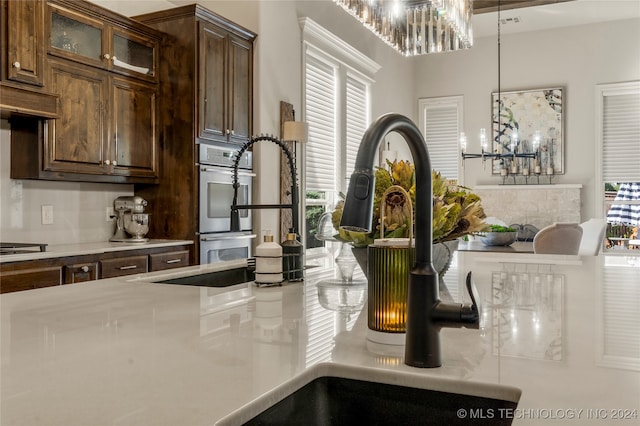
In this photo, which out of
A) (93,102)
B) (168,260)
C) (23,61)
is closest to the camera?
(23,61)

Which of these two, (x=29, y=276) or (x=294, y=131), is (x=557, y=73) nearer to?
(x=294, y=131)

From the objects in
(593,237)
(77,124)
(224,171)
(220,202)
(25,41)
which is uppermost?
(25,41)

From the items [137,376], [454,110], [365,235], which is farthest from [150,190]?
[454,110]

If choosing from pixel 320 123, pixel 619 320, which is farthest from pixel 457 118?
pixel 619 320

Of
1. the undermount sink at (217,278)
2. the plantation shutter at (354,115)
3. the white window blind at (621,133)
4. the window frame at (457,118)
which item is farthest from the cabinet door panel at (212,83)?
the white window blind at (621,133)

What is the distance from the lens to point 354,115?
636 centimetres

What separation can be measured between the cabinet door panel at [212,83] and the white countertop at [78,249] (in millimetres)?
830

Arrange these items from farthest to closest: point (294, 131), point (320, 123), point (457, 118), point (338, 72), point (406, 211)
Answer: point (457, 118)
point (338, 72)
point (320, 123)
point (294, 131)
point (406, 211)

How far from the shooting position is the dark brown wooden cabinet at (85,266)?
2.70 meters

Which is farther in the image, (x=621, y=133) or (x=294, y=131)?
(x=621, y=133)

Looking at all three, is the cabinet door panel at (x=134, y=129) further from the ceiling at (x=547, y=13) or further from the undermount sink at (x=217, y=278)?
the ceiling at (x=547, y=13)

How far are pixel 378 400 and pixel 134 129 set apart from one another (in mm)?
3466

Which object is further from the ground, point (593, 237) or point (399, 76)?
point (399, 76)

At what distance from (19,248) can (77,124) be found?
33.4 inches
